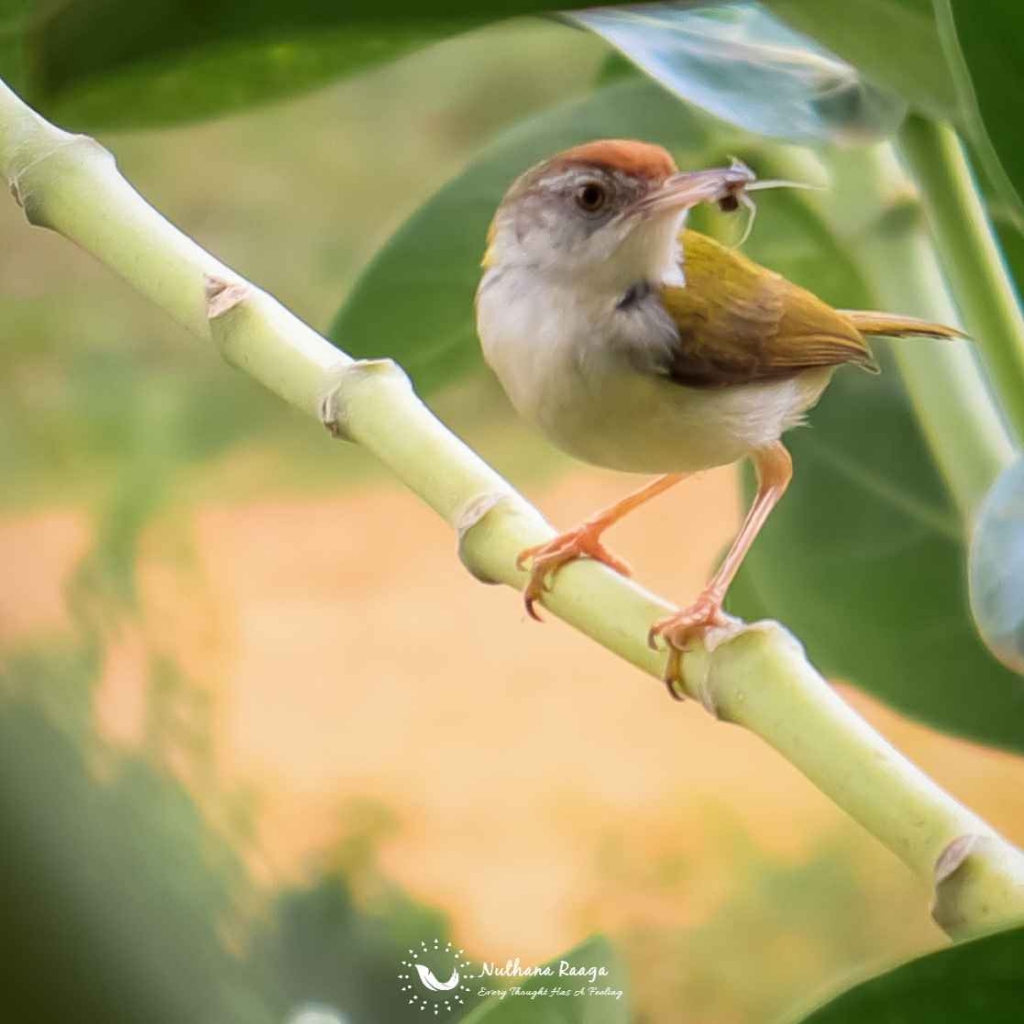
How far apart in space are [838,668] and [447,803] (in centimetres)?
58

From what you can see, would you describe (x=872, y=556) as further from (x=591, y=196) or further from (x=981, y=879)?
(x=981, y=879)

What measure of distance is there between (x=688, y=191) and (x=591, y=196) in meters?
0.05

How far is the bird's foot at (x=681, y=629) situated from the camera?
0.28 meters

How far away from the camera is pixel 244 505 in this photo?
1.20 meters

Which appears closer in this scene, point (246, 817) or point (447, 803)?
point (246, 817)

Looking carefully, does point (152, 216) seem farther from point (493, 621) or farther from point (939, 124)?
point (493, 621)

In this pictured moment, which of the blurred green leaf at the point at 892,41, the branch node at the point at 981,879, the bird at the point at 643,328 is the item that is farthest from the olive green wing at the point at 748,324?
the branch node at the point at 981,879

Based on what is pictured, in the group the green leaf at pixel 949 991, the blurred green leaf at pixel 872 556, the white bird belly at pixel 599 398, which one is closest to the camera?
the green leaf at pixel 949 991

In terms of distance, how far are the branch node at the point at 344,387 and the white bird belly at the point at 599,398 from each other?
0.12m

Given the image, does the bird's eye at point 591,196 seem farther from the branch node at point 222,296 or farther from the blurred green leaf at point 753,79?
the branch node at point 222,296

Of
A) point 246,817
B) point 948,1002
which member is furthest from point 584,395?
point 246,817

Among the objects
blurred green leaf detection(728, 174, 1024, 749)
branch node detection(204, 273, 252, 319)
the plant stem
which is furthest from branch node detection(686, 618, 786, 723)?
blurred green leaf detection(728, 174, 1024, 749)

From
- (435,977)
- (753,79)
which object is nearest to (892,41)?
(753,79)

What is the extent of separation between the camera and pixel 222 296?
291mm
